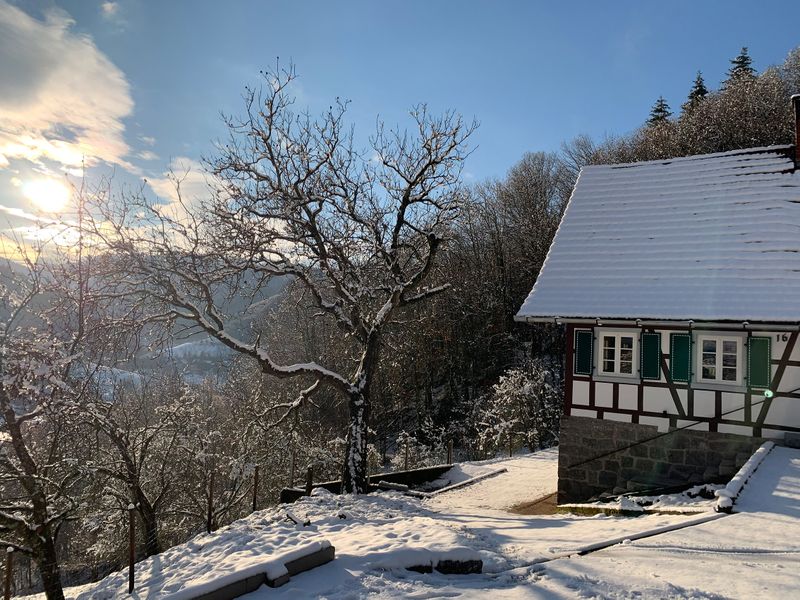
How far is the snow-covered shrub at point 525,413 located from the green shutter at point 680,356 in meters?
9.36

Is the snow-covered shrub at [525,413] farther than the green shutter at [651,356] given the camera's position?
Yes

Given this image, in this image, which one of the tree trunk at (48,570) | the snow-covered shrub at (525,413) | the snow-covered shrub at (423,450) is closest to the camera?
the tree trunk at (48,570)

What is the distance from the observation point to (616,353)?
11.4 metres

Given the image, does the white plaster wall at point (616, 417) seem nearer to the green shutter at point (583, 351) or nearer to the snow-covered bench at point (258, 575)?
the green shutter at point (583, 351)

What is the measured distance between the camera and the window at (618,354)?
37.0 ft

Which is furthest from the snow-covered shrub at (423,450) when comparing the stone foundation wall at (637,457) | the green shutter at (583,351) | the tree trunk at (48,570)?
the tree trunk at (48,570)

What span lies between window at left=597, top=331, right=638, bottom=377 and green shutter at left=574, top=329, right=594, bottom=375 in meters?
0.21

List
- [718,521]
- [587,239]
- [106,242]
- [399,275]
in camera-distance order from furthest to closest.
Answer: [587,239] → [399,275] → [106,242] → [718,521]

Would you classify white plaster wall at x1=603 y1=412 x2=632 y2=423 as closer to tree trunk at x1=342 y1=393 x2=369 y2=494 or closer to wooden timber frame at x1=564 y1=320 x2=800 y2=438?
wooden timber frame at x1=564 y1=320 x2=800 y2=438

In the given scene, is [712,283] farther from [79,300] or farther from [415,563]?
[79,300]

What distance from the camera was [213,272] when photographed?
36.8 ft

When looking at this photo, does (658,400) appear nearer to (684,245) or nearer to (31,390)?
(684,245)

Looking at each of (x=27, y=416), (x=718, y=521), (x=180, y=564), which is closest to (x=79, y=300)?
(x=27, y=416)

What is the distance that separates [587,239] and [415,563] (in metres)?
9.99
